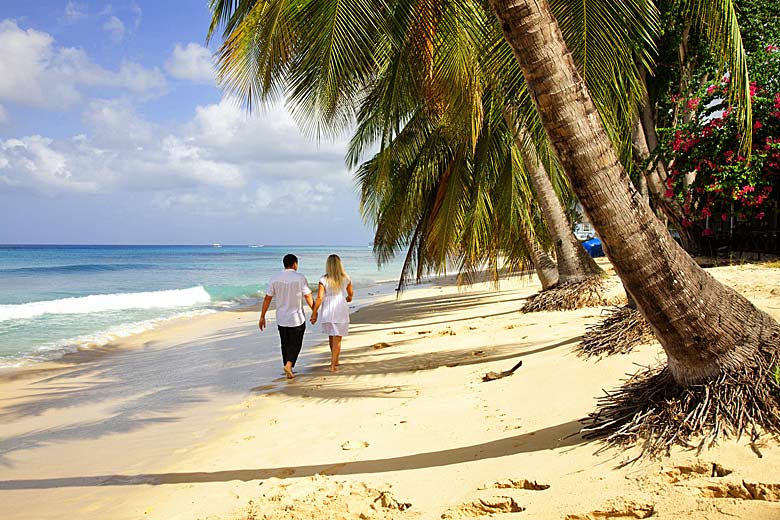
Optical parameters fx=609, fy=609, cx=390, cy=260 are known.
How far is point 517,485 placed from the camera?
3.30m

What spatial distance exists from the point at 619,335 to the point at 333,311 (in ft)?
12.5

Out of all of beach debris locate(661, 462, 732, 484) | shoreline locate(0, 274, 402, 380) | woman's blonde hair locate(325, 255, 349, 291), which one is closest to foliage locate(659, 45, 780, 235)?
woman's blonde hair locate(325, 255, 349, 291)

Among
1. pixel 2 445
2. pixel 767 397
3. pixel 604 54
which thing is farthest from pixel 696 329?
pixel 2 445

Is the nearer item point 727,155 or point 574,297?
point 574,297

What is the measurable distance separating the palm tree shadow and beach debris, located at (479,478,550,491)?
414 mm

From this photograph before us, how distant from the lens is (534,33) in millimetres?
3369

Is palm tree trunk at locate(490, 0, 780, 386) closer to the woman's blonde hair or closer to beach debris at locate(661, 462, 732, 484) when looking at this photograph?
beach debris at locate(661, 462, 732, 484)

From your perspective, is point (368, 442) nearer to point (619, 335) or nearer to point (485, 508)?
point (485, 508)

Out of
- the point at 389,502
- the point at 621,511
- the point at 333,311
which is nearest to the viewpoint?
the point at 621,511

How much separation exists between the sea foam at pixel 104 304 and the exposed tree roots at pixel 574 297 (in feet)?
48.5

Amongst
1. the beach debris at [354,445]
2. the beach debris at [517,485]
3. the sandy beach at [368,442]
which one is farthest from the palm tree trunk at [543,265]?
the beach debris at [517,485]

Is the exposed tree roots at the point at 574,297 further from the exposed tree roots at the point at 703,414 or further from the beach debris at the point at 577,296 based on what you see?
the exposed tree roots at the point at 703,414

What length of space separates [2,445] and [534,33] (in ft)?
19.2

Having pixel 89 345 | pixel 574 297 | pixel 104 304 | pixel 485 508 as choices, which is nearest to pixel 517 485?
pixel 485 508
